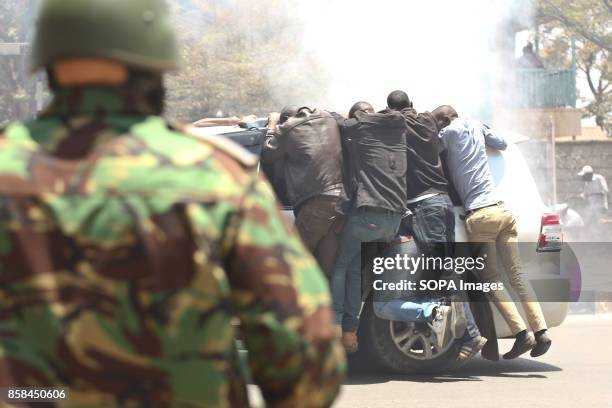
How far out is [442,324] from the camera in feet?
26.3

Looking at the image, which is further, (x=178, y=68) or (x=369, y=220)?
(x=369, y=220)

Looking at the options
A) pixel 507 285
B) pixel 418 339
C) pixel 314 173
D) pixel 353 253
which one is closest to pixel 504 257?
pixel 507 285

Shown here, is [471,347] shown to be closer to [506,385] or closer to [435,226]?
[506,385]

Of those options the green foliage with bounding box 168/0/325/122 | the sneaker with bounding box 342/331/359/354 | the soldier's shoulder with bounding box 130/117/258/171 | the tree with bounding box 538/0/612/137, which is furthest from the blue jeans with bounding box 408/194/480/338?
the tree with bounding box 538/0/612/137

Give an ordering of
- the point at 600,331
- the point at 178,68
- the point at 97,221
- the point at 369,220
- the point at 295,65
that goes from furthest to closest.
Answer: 1. the point at 295,65
2. the point at 600,331
3. the point at 369,220
4. the point at 178,68
5. the point at 97,221

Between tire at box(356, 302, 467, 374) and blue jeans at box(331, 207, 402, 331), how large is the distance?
0.18 meters

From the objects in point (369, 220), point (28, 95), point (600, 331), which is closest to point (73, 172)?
point (369, 220)

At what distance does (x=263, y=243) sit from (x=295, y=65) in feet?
71.0

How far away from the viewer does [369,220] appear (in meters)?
7.84

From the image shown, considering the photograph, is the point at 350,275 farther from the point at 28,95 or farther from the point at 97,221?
the point at 28,95

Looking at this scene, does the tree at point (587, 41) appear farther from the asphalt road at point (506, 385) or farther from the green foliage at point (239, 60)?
the asphalt road at point (506, 385)

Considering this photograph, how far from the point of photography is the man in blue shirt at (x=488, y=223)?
816cm

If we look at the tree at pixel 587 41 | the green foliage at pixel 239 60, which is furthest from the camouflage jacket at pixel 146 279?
the tree at pixel 587 41

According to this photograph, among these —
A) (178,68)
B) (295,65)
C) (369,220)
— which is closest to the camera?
(178,68)
